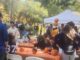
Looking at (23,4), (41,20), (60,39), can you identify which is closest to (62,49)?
(60,39)

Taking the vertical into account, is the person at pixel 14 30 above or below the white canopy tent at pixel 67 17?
below

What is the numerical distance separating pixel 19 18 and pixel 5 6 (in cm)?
26

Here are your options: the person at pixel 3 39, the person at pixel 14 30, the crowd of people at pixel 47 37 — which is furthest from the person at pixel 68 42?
the person at pixel 3 39

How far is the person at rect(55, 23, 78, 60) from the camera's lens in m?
4.50

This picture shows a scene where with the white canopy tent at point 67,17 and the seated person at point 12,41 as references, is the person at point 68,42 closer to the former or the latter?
the white canopy tent at point 67,17

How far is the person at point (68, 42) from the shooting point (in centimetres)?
450

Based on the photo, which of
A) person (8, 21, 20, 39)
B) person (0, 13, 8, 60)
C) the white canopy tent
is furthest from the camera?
person (8, 21, 20, 39)

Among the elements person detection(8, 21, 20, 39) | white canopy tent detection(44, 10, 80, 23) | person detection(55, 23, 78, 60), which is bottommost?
person detection(55, 23, 78, 60)

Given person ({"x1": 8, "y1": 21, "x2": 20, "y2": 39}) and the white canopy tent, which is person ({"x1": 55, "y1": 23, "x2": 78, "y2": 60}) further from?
person ({"x1": 8, "y1": 21, "x2": 20, "y2": 39})

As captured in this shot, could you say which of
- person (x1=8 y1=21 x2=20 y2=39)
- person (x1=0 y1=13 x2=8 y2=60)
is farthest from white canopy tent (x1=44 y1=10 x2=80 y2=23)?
person (x1=0 y1=13 x2=8 y2=60)

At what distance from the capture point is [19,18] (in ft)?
15.6

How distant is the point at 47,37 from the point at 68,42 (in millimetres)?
305

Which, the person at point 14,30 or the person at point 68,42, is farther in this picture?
the person at point 14,30

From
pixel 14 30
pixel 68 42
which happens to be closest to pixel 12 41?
pixel 14 30
